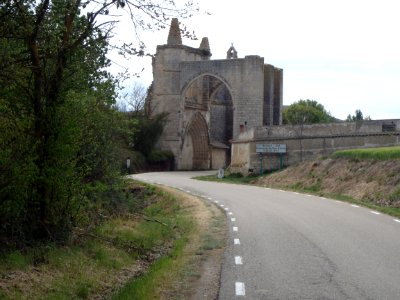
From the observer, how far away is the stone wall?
3972 cm

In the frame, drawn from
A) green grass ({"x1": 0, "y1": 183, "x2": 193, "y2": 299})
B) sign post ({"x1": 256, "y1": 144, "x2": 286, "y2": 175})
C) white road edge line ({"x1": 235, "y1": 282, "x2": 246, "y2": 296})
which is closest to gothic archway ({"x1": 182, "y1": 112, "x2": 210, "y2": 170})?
sign post ({"x1": 256, "y1": 144, "x2": 286, "y2": 175})

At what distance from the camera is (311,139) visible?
143ft

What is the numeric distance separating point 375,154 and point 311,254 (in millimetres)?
20886

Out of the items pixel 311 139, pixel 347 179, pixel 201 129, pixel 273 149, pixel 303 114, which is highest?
pixel 303 114

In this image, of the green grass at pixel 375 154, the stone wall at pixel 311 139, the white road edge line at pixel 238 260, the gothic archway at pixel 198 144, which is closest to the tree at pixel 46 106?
the white road edge line at pixel 238 260

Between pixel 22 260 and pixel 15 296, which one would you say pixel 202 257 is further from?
pixel 15 296

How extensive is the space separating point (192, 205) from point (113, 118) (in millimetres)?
9158

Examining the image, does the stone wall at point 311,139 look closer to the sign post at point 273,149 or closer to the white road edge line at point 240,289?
the sign post at point 273,149

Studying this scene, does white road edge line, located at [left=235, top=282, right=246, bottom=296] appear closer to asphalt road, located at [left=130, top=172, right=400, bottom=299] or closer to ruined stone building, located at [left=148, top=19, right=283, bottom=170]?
asphalt road, located at [left=130, top=172, right=400, bottom=299]

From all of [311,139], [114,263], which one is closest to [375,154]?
[311,139]

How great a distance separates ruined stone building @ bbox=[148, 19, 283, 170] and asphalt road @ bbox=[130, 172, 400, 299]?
42443mm

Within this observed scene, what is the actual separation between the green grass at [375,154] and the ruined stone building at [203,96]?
2751cm

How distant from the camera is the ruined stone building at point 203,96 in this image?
213 ft

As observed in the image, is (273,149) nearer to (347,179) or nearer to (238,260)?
(347,179)
